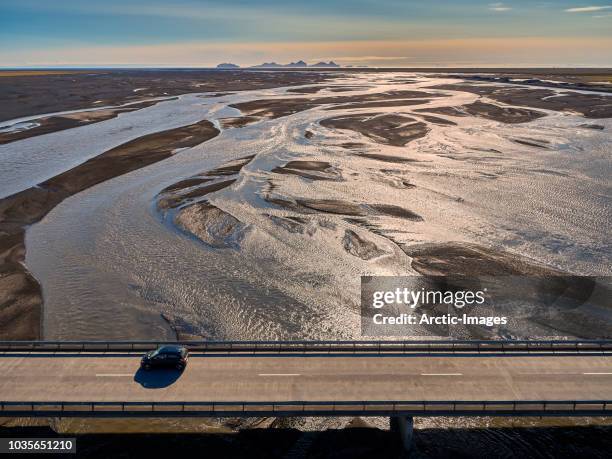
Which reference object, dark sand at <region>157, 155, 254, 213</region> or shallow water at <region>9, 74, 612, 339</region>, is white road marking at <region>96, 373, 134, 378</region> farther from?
dark sand at <region>157, 155, 254, 213</region>

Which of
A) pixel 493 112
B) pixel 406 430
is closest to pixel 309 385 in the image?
pixel 406 430

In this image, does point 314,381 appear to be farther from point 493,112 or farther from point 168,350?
point 493,112

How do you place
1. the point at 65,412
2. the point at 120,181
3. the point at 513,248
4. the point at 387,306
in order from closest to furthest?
the point at 65,412, the point at 387,306, the point at 513,248, the point at 120,181

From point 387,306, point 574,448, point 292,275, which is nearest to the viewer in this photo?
point 574,448

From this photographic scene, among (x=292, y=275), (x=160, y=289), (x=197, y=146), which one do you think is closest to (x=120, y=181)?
(x=197, y=146)

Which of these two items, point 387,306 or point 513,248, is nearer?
point 387,306

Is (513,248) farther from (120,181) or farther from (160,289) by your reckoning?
(120,181)

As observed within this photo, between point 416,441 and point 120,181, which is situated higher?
point 120,181
